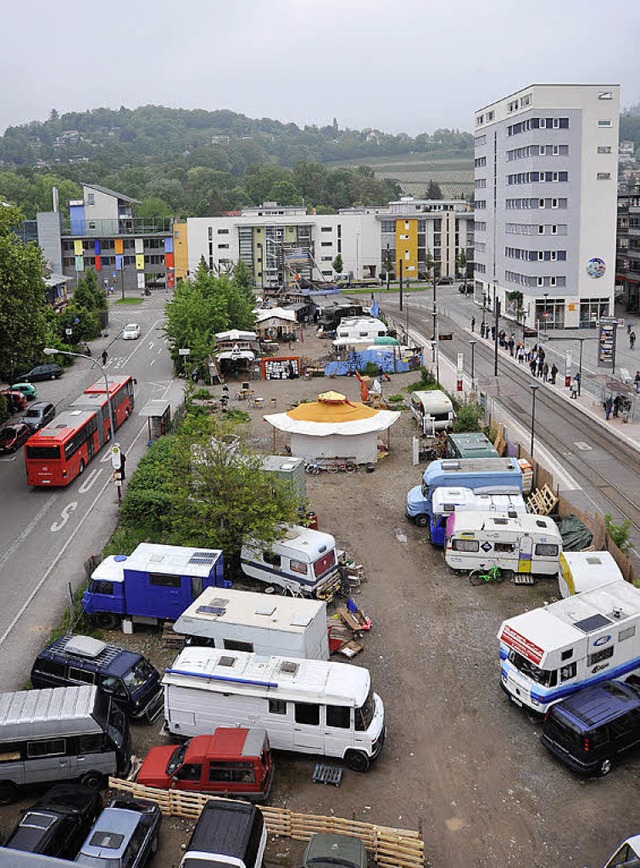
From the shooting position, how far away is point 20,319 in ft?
117

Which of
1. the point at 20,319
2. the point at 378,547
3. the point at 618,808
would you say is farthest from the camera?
the point at 20,319

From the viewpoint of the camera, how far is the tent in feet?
115

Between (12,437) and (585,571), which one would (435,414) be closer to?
(585,571)

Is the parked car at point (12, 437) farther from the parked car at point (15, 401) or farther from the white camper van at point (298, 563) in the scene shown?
the white camper van at point (298, 563)

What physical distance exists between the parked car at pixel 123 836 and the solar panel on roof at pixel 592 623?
933 cm

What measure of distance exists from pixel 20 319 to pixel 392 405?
19285 millimetres

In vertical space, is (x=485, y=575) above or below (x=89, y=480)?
below

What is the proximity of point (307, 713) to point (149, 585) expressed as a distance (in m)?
6.69

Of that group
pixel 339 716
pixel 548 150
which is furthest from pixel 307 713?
pixel 548 150

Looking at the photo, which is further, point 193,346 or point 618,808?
point 193,346

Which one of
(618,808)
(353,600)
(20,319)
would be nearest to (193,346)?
(20,319)

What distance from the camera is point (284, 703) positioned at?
1684 centimetres

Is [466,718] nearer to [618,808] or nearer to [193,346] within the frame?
[618,808]

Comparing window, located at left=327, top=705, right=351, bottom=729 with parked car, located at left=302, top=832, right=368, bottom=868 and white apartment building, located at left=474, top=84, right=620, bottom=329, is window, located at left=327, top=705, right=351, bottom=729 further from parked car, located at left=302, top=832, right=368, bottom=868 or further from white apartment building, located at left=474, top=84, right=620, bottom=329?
white apartment building, located at left=474, top=84, right=620, bottom=329
